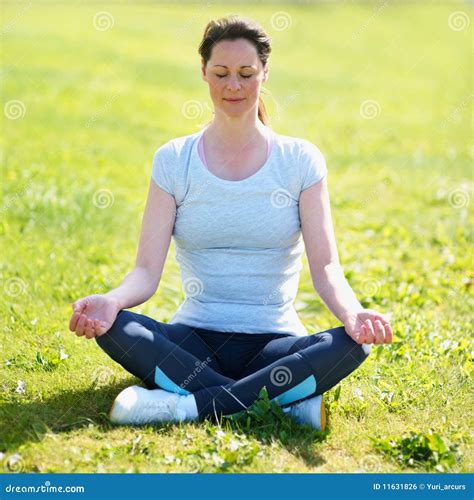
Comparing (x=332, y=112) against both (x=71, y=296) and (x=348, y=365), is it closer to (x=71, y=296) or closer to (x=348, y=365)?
(x=71, y=296)

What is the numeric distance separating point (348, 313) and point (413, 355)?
3.38ft

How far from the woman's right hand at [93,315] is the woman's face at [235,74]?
103 cm

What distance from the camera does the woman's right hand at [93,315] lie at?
3568 millimetres

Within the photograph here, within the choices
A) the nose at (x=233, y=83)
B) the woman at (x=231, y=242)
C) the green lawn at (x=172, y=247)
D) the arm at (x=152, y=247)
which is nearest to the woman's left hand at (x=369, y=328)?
the woman at (x=231, y=242)

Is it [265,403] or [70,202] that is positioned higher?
[70,202]

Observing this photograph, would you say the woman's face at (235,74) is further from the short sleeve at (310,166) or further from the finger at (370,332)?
the finger at (370,332)

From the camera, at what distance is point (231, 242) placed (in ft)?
13.1

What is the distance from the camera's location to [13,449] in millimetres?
3371

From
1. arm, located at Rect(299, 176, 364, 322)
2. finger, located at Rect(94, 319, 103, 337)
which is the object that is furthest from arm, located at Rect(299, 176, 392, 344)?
finger, located at Rect(94, 319, 103, 337)

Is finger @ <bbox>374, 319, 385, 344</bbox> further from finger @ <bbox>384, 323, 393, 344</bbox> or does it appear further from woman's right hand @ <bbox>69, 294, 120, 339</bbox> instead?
woman's right hand @ <bbox>69, 294, 120, 339</bbox>

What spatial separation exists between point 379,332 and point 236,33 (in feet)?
4.84

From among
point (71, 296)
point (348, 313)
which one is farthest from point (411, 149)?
point (348, 313)

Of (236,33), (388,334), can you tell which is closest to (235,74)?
(236,33)

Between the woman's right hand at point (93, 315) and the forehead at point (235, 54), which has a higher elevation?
the forehead at point (235, 54)
